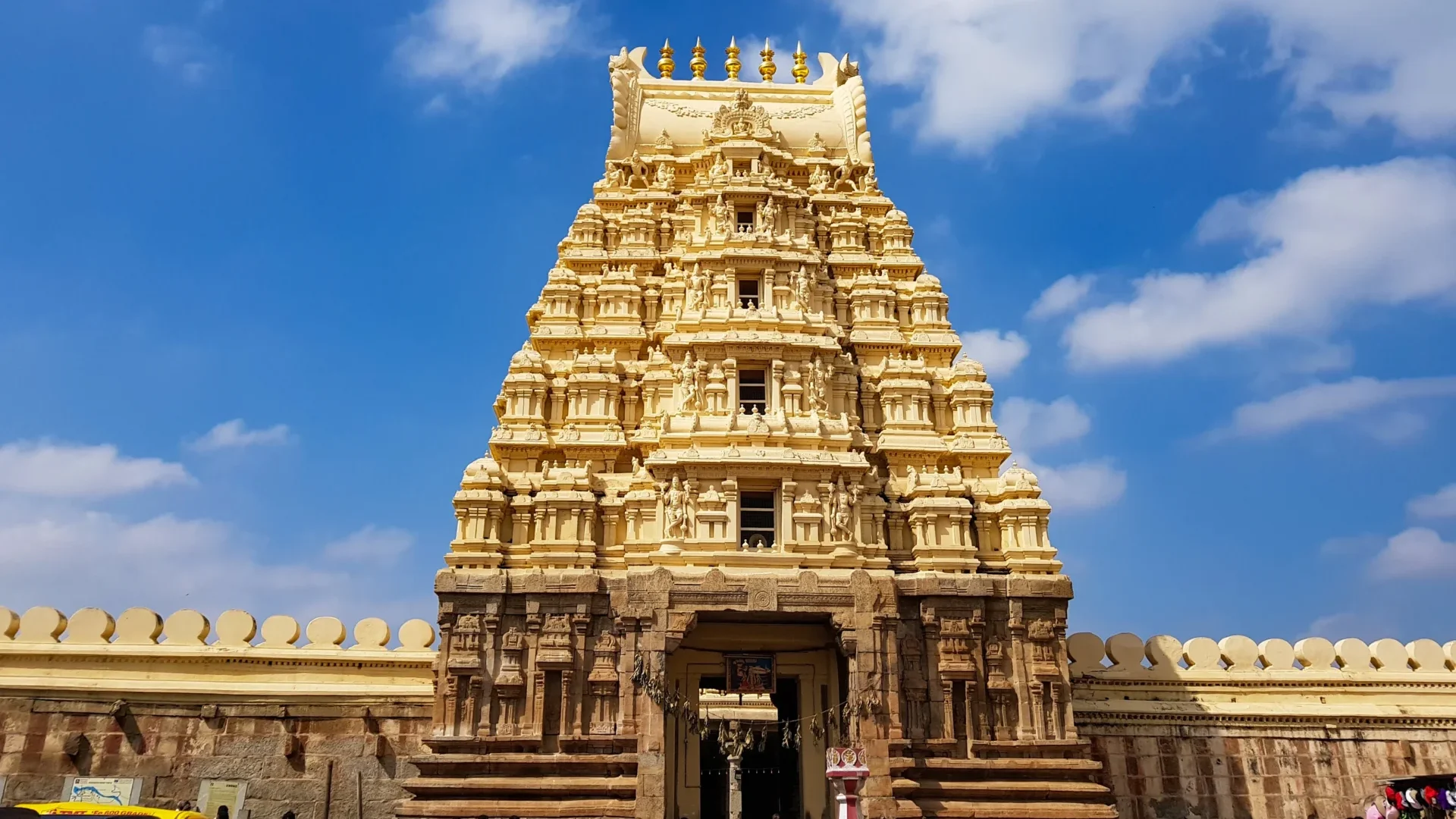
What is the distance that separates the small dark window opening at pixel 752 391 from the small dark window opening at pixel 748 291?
5.50 ft

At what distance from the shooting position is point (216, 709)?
19.9 meters

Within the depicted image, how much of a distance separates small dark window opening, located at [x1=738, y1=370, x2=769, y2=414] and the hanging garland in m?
5.68

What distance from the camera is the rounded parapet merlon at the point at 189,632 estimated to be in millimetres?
20672

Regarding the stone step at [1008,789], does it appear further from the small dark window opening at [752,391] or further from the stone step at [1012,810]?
the small dark window opening at [752,391]

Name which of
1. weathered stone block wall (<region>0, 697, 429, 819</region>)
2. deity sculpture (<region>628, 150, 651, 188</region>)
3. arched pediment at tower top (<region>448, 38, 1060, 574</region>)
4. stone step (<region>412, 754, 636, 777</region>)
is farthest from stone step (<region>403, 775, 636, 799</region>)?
deity sculpture (<region>628, 150, 651, 188</region>)

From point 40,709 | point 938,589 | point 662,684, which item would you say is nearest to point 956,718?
point 938,589

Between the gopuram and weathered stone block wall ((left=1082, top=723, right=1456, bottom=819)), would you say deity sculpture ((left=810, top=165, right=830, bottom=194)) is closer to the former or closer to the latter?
the gopuram

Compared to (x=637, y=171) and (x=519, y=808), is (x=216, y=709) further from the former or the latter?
(x=637, y=171)

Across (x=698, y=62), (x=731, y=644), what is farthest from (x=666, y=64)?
(x=731, y=644)

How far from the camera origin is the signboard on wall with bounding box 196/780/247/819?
63.5 feet

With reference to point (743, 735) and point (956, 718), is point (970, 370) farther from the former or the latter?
point (743, 735)

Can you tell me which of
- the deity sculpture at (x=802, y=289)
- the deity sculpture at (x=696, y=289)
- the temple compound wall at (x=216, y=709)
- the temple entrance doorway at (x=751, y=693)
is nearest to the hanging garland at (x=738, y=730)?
the temple entrance doorway at (x=751, y=693)

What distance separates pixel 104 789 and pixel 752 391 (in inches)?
548

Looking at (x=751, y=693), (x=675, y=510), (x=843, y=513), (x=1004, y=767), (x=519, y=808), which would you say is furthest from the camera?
(x=751, y=693)
